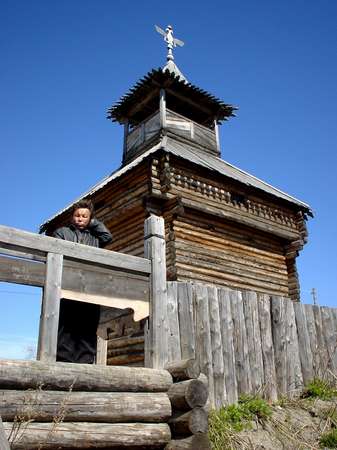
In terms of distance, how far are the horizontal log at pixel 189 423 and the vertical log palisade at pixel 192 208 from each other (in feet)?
15.9

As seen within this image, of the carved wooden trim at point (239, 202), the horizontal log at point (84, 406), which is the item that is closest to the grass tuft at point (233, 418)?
the horizontal log at point (84, 406)

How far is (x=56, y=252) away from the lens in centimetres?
403

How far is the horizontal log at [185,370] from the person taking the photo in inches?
169

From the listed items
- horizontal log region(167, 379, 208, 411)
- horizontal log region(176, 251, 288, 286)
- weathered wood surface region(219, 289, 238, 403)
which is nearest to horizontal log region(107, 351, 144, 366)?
horizontal log region(176, 251, 288, 286)

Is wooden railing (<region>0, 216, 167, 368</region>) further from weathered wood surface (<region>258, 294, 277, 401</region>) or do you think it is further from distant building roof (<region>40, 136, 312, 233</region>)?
distant building roof (<region>40, 136, 312, 233</region>)

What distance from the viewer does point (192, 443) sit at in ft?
13.0

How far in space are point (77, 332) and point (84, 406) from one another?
2.97ft

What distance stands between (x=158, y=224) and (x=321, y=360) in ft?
12.9

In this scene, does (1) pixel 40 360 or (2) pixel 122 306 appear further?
(2) pixel 122 306

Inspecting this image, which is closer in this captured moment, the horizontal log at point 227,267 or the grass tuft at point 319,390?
the grass tuft at point 319,390

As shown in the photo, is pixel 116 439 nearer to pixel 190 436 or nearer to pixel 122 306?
pixel 190 436

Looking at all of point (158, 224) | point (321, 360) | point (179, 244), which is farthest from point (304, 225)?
point (158, 224)

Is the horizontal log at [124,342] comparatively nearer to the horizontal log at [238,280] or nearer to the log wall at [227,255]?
the log wall at [227,255]

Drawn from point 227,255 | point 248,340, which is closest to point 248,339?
point 248,340
